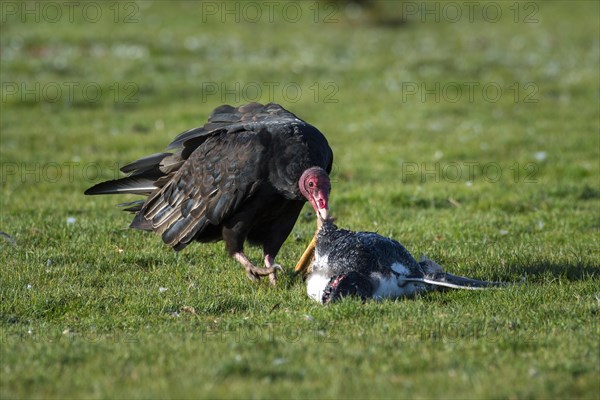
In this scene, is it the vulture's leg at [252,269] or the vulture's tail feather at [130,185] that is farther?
the vulture's tail feather at [130,185]

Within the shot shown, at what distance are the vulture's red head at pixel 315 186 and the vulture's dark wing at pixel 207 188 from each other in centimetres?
37

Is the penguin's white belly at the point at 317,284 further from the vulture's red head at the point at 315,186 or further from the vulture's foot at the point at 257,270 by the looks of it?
the vulture's red head at the point at 315,186

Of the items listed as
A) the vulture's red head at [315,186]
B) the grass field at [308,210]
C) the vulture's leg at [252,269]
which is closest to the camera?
the grass field at [308,210]

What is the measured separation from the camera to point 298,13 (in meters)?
23.7

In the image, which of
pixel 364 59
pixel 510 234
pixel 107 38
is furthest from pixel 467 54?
pixel 510 234

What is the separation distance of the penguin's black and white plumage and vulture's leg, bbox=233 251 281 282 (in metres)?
0.35

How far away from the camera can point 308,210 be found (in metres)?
8.74

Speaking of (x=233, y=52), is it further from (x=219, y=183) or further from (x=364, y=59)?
(x=219, y=183)

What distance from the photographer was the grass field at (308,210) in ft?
14.0

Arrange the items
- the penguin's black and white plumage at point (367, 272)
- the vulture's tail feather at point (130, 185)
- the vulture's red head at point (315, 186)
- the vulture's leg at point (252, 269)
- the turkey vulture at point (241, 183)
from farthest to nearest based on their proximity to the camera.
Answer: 1. the vulture's tail feather at point (130, 185)
2. the vulture's leg at point (252, 269)
3. the turkey vulture at point (241, 183)
4. the vulture's red head at point (315, 186)
5. the penguin's black and white plumage at point (367, 272)

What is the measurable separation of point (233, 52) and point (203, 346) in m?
14.3

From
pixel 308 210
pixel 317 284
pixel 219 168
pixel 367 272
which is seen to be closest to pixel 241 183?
pixel 219 168

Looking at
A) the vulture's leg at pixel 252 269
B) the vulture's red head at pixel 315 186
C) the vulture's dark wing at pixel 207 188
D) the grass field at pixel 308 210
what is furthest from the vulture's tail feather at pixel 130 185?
the vulture's red head at pixel 315 186

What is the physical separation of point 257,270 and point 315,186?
85cm
